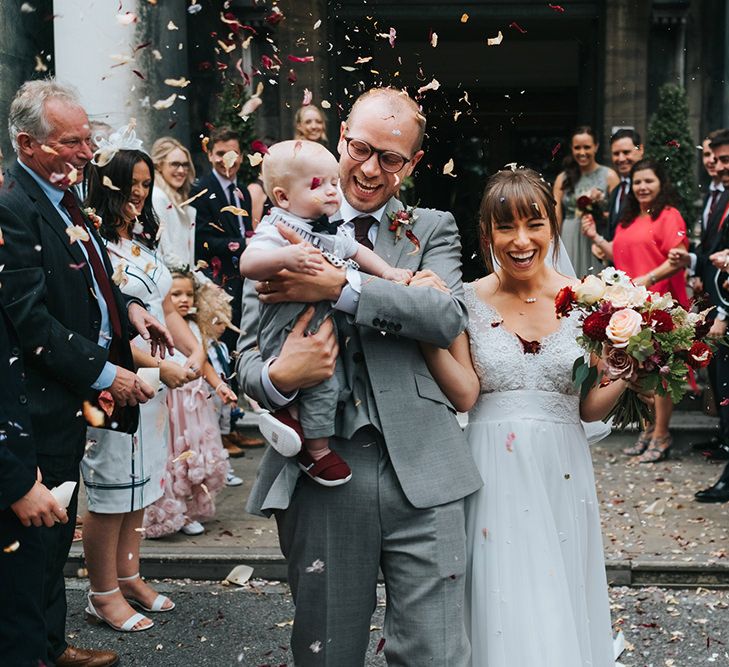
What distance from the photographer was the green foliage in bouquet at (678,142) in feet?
35.0

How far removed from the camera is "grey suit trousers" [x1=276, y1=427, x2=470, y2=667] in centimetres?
314

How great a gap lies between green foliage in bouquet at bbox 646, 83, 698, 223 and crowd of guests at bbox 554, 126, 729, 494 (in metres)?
1.42

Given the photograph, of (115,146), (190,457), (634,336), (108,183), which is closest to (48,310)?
(108,183)

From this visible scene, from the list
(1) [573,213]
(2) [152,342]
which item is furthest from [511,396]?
(1) [573,213]

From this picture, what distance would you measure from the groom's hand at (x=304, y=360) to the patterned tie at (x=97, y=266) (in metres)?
1.43

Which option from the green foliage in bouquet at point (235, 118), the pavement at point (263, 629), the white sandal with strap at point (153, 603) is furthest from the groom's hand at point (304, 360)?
the green foliage in bouquet at point (235, 118)

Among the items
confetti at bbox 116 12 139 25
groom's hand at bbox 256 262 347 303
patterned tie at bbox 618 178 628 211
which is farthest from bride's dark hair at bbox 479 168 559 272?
confetti at bbox 116 12 139 25

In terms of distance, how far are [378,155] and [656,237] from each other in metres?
5.43

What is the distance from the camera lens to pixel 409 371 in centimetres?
324

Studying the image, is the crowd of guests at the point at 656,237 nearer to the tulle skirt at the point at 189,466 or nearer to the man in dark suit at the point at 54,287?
the tulle skirt at the point at 189,466

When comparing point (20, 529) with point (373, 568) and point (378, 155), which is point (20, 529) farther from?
point (378, 155)

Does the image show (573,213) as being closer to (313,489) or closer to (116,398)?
(116,398)

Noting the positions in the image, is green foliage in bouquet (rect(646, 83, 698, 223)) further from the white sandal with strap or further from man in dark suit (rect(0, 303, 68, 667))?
man in dark suit (rect(0, 303, 68, 667))

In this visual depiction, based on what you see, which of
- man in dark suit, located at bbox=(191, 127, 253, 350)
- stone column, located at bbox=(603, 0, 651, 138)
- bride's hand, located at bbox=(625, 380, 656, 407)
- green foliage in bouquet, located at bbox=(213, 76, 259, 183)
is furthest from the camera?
stone column, located at bbox=(603, 0, 651, 138)
